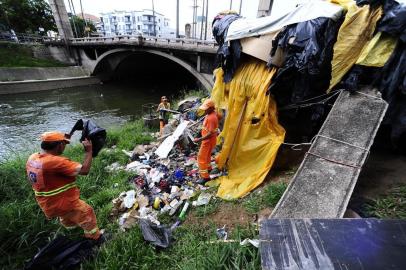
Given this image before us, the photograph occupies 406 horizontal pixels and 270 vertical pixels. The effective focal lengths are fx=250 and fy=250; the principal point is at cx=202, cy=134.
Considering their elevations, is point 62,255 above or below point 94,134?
below

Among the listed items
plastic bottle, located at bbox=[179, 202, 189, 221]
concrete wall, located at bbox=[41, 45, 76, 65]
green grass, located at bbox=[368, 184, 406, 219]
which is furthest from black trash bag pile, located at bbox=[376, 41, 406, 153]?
concrete wall, located at bbox=[41, 45, 76, 65]

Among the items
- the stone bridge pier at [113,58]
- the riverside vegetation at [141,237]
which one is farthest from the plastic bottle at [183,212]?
the stone bridge pier at [113,58]

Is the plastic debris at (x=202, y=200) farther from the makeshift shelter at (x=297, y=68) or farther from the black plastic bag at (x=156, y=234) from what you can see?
the black plastic bag at (x=156, y=234)

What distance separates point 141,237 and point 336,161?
284 cm

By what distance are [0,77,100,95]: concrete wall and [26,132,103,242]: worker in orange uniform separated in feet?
65.0

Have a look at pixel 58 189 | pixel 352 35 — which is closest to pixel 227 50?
pixel 352 35

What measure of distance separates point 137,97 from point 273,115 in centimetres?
1618

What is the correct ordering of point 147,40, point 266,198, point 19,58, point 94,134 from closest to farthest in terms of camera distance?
point 94,134 < point 266,198 < point 147,40 < point 19,58

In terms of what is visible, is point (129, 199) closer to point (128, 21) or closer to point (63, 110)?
point (63, 110)

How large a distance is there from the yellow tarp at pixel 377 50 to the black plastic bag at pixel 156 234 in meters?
3.76

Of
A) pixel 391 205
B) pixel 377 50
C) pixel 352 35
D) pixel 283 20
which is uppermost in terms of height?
pixel 283 20

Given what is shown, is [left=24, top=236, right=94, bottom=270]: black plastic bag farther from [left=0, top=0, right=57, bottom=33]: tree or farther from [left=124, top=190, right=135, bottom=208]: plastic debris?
[left=0, top=0, right=57, bottom=33]: tree

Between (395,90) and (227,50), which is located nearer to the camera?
(395,90)

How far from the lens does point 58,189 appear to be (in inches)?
118
